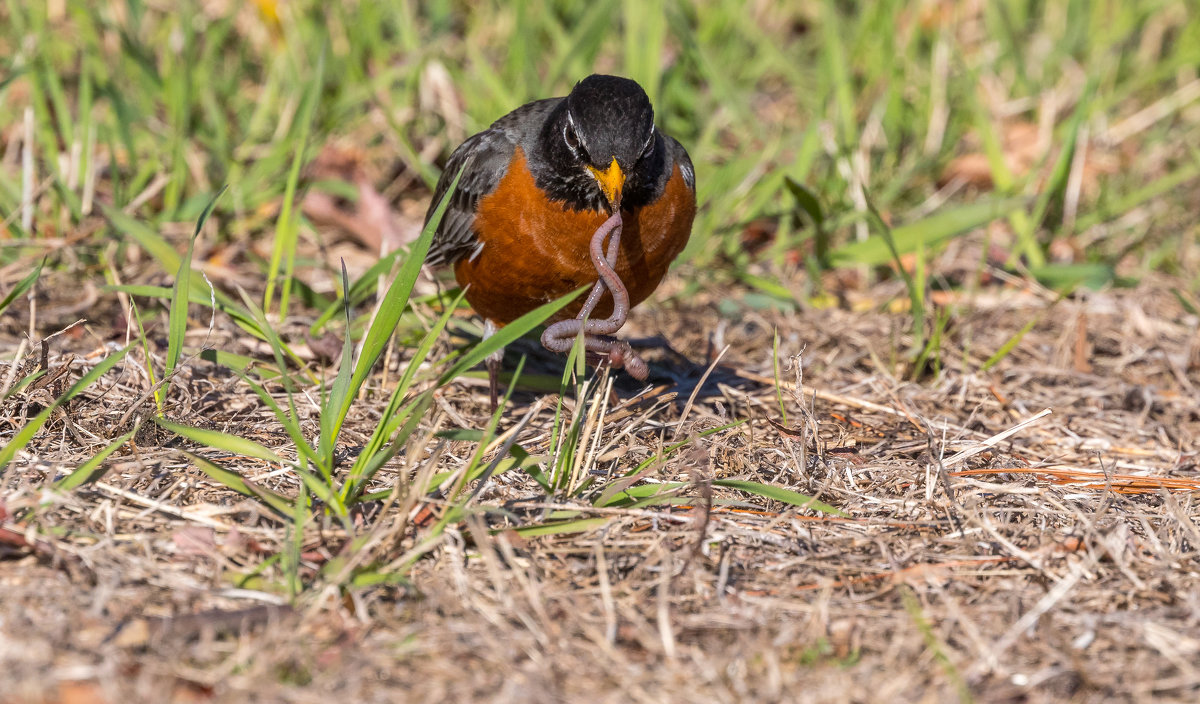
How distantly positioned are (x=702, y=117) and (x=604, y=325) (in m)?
3.53

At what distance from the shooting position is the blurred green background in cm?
573

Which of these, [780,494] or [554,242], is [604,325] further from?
[780,494]

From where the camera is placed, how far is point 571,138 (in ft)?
13.0

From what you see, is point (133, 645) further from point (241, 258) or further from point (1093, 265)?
point (1093, 265)

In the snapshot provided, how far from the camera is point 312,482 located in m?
3.15

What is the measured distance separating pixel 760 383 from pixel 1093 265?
6.66 ft

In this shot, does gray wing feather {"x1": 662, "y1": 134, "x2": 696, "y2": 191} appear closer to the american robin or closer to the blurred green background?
the american robin

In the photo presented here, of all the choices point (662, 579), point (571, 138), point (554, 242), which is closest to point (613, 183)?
point (571, 138)

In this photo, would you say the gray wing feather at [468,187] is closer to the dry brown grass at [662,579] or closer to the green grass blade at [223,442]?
the dry brown grass at [662,579]

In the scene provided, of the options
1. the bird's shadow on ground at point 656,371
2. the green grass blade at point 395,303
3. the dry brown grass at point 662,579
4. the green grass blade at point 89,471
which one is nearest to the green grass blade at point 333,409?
the green grass blade at point 395,303

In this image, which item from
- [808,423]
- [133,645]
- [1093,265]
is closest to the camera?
[133,645]

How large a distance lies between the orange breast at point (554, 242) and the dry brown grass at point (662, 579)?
505mm

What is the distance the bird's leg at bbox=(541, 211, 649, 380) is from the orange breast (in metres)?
0.30

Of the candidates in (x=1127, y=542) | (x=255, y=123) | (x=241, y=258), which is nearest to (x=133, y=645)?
(x=1127, y=542)
